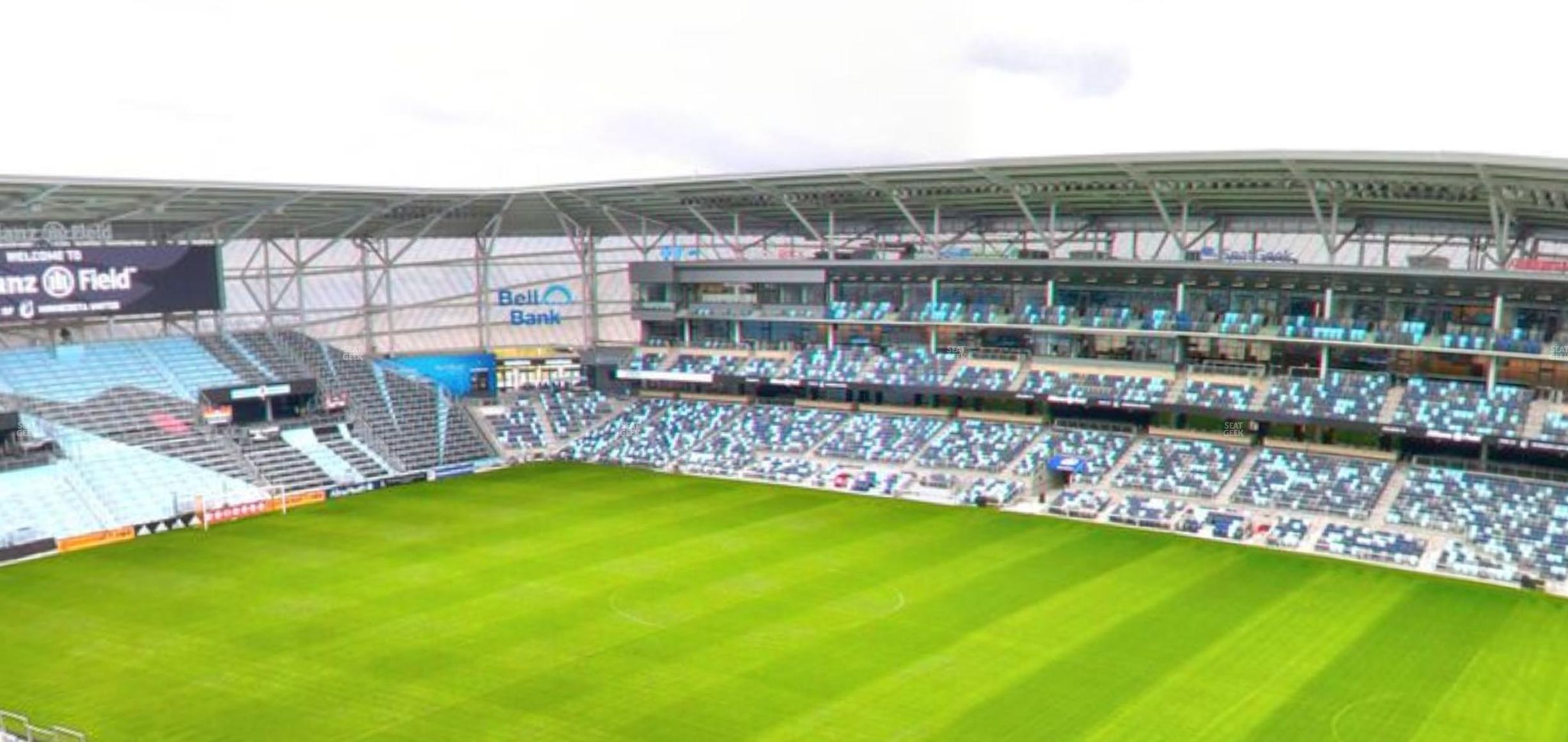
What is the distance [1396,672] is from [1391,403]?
80.0ft

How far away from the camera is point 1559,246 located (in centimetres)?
5556

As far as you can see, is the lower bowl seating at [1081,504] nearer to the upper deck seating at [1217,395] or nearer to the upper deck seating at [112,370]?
the upper deck seating at [1217,395]

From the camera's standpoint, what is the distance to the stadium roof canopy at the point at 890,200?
157 feet

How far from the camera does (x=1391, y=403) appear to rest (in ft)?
172

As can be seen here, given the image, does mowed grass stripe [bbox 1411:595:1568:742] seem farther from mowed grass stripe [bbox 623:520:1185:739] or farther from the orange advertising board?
the orange advertising board

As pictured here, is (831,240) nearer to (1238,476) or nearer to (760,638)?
(1238,476)

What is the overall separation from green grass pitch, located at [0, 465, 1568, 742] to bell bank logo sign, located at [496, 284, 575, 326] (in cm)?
3031

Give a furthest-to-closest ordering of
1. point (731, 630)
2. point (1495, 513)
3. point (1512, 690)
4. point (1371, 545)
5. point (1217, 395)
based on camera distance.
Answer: point (1217, 395) < point (1495, 513) < point (1371, 545) < point (731, 630) < point (1512, 690)

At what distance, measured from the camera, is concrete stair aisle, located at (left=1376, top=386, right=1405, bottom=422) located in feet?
168

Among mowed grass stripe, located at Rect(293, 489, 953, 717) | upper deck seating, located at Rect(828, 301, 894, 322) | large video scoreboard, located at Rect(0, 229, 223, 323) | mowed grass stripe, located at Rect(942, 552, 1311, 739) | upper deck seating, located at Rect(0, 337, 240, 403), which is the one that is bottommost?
mowed grass stripe, located at Rect(942, 552, 1311, 739)

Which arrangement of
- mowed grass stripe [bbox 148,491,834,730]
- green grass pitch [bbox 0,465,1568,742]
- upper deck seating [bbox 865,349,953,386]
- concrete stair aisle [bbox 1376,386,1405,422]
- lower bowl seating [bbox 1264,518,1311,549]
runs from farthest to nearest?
1. upper deck seating [bbox 865,349,953,386]
2. concrete stair aisle [bbox 1376,386,1405,422]
3. lower bowl seating [bbox 1264,518,1311,549]
4. mowed grass stripe [bbox 148,491,834,730]
5. green grass pitch [bbox 0,465,1568,742]

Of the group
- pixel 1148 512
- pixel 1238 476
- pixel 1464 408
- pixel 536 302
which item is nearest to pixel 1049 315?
pixel 1238 476

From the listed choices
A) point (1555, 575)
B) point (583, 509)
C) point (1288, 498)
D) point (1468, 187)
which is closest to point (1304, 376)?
point (1288, 498)

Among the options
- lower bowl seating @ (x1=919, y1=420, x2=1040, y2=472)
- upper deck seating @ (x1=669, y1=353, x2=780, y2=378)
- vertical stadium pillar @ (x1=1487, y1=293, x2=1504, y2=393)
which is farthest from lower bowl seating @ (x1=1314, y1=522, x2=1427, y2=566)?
upper deck seating @ (x1=669, y1=353, x2=780, y2=378)
